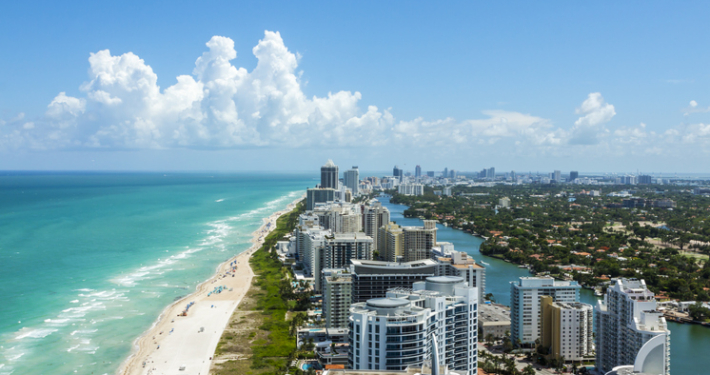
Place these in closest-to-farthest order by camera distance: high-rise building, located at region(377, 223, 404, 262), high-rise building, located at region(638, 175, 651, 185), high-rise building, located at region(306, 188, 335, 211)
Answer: high-rise building, located at region(377, 223, 404, 262)
high-rise building, located at region(306, 188, 335, 211)
high-rise building, located at region(638, 175, 651, 185)

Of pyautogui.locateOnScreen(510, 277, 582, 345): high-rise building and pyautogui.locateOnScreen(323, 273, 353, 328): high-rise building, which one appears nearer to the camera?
pyautogui.locateOnScreen(510, 277, 582, 345): high-rise building

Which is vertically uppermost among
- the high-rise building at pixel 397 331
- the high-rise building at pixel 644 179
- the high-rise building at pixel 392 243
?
the high-rise building at pixel 644 179

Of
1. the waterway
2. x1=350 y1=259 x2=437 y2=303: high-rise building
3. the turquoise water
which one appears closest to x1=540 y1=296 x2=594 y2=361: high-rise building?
the waterway

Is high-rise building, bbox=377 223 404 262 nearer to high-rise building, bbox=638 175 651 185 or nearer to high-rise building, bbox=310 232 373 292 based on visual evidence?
high-rise building, bbox=310 232 373 292

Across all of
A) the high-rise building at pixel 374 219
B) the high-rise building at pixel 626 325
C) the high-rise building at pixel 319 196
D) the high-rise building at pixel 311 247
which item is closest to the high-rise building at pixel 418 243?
the high-rise building at pixel 311 247

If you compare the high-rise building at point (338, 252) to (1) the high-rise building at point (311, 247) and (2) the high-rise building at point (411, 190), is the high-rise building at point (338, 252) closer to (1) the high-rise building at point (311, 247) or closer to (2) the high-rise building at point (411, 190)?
(1) the high-rise building at point (311, 247)
